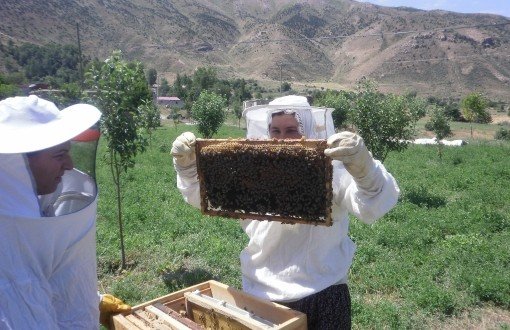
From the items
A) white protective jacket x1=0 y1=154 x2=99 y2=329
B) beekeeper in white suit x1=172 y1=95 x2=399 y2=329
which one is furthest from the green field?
white protective jacket x1=0 y1=154 x2=99 y2=329

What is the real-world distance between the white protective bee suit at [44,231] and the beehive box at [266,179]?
887mm

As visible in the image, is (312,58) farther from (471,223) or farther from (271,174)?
(271,174)

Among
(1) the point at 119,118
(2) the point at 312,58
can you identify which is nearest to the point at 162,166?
(1) the point at 119,118

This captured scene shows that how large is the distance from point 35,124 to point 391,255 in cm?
669

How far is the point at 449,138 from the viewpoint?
3800 centimetres

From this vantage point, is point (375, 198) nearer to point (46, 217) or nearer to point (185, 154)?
point (185, 154)

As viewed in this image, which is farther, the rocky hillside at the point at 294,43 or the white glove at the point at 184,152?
the rocky hillside at the point at 294,43

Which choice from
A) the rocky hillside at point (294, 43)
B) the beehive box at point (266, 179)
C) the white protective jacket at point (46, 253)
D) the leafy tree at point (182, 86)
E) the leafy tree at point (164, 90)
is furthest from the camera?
the leafy tree at point (164, 90)

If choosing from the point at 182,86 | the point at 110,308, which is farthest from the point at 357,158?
the point at 182,86

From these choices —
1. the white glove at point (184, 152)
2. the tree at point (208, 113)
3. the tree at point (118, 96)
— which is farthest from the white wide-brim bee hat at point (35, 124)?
the tree at point (208, 113)

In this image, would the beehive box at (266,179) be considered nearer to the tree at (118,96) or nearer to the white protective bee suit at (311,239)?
the white protective bee suit at (311,239)

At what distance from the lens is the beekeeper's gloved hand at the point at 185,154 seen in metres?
2.76

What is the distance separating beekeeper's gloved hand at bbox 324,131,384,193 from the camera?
2162 millimetres

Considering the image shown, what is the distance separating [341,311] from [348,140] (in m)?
0.94
